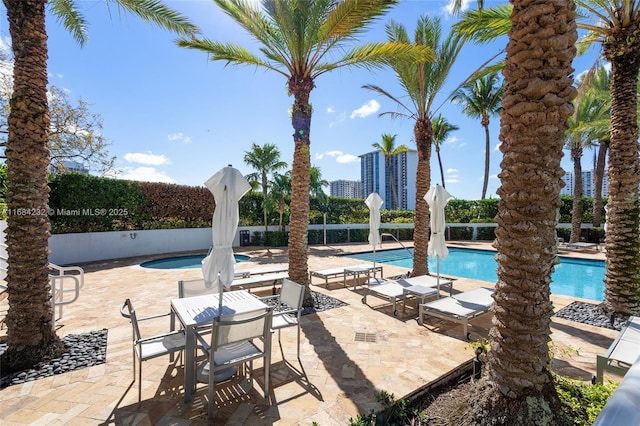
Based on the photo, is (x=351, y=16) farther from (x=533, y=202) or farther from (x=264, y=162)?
(x=264, y=162)

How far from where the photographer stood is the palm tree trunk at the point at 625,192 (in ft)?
18.9

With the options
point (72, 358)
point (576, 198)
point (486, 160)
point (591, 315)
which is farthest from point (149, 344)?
point (486, 160)

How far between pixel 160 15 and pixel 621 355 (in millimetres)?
10313

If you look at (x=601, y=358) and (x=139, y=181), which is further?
(x=139, y=181)

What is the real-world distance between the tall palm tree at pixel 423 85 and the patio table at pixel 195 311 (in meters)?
6.58

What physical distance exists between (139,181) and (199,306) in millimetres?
14520

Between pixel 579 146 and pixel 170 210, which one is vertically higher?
pixel 579 146

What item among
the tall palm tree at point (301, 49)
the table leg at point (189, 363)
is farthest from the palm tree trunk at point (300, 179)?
the table leg at point (189, 363)

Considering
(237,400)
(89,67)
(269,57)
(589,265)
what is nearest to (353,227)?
(589,265)

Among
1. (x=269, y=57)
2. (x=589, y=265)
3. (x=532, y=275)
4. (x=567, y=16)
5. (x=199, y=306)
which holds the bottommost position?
(x=589, y=265)

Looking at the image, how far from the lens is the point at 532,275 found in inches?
99.0

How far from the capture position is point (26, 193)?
4.14 metres

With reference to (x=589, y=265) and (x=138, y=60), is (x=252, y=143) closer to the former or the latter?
Answer: (x=138, y=60)

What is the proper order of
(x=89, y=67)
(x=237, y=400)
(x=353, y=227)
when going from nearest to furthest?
1. (x=237, y=400)
2. (x=89, y=67)
3. (x=353, y=227)
